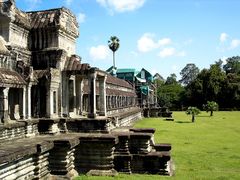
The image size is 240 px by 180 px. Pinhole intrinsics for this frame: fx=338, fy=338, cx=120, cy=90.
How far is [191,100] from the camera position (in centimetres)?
7738

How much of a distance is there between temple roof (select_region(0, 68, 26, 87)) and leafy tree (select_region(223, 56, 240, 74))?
4203 inches

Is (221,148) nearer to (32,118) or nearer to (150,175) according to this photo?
(150,175)

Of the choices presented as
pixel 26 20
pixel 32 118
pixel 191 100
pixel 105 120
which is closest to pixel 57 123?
pixel 32 118

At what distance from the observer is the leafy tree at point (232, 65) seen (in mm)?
111438

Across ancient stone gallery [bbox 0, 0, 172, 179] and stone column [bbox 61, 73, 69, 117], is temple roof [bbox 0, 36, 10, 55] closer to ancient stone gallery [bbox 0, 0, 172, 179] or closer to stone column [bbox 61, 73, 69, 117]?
ancient stone gallery [bbox 0, 0, 172, 179]

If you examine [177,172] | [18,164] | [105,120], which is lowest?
[177,172]

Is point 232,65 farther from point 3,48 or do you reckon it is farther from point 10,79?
point 10,79

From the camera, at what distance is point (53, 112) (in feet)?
44.7

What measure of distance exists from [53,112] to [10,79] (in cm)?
286

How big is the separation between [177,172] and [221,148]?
22.8 ft

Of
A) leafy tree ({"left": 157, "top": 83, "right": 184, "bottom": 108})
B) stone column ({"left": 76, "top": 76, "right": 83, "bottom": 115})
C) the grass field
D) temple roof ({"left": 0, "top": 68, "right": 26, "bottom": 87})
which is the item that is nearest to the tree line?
leafy tree ({"left": 157, "top": 83, "right": 184, "bottom": 108})

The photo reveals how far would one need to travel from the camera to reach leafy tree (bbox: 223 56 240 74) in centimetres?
11144

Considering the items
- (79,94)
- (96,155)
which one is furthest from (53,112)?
(96,155)

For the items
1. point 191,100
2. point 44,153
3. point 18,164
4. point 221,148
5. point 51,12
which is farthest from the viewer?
point 191,100
